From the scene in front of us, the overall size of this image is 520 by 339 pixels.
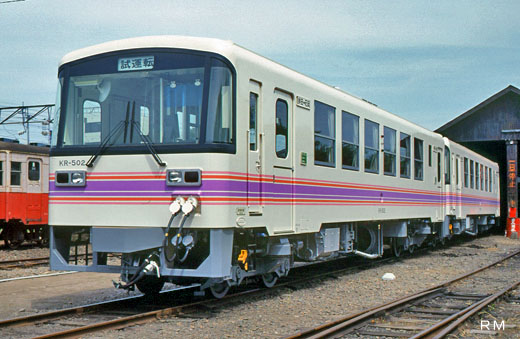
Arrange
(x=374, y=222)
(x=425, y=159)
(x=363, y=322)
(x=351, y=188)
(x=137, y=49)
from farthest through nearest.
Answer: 1. (x=425, y=159)
2. (x=374, y=222)
3. (x=351, y=188)
4. (x=137, y=49)
5. (x=363, y=322)

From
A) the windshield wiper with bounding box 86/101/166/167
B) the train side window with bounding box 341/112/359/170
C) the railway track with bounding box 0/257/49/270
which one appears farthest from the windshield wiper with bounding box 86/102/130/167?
the railway track with bounding box 0/257/49/270

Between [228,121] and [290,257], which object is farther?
[290,257]

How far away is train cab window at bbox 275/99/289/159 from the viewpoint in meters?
8.92

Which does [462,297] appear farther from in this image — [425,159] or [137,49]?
[425,159]

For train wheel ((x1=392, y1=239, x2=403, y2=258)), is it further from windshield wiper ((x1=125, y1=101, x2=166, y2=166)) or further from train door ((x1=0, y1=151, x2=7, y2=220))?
train door ((x1=0, y1=151, x2=7, y2=220))

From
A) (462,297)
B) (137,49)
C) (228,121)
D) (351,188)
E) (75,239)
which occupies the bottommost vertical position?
(462,297)

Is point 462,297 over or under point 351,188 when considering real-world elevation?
under

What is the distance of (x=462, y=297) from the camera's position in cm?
962

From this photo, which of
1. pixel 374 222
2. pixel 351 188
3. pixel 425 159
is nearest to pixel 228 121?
pixel 351 188

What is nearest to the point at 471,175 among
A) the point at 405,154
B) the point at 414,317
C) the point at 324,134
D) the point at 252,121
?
the point at 405,154

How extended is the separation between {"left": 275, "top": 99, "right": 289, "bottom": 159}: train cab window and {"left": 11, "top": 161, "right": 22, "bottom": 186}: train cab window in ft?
40.2

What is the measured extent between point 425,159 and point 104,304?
32.9ft

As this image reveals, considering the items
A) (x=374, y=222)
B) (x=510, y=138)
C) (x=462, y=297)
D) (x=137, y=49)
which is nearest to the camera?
(x=137, y=49)

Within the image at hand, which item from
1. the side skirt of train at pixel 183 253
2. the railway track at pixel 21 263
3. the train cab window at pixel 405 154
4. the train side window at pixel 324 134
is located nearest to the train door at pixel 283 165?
the side skirt of train at pixel 183 253
